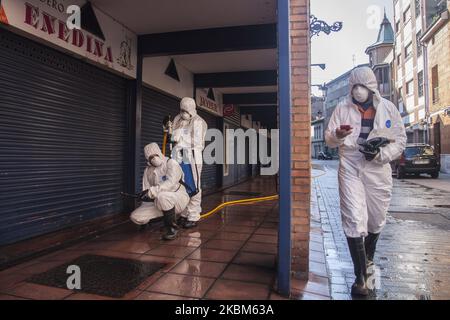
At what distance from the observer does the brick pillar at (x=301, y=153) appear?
9.98 ft

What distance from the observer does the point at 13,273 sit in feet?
10.1

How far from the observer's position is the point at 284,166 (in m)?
2.67

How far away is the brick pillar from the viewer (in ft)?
9.98

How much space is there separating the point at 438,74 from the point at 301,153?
2244cm

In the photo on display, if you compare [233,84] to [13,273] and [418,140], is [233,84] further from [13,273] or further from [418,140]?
[418,140]

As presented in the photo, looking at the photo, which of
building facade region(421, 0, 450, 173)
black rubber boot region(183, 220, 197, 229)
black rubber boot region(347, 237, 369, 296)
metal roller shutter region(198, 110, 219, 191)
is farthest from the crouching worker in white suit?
building facade region(421, 0, 450, 173)

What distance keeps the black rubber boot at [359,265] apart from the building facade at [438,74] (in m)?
19.7

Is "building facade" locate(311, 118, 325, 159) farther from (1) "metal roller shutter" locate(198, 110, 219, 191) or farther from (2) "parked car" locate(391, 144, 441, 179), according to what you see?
(1) "metal roller shutter" locate(198, 110, 219, 191)

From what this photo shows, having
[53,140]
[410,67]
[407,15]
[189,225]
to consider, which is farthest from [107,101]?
[407,15]

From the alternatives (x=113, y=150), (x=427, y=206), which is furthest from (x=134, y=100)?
(x=427, y=206)

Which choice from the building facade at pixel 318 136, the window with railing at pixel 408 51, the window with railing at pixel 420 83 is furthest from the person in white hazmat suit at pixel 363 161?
the building facade at pixel 318 136

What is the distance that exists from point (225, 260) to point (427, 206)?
19.9 ft
